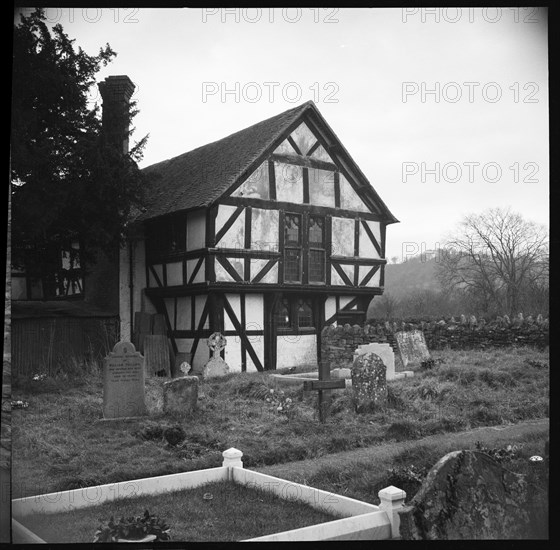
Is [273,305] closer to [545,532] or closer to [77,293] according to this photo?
[77,293]

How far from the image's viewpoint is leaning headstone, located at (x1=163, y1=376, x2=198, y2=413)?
7.47 m

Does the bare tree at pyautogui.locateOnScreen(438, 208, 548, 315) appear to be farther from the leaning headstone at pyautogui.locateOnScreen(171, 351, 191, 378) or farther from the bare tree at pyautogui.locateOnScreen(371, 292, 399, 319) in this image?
the leaning headstone at pyautogui.locateOnScreen(171, 351, 191, 378)

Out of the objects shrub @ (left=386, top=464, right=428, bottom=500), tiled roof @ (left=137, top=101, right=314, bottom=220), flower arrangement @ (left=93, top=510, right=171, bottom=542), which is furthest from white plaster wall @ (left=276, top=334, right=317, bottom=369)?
flower arrangement @ (left=93, top=510, right=171, bottom=542)

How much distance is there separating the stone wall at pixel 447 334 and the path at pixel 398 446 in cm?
110

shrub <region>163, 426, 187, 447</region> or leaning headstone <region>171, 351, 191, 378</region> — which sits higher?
leaning headstone <region>171, 351, 191, 378</region>

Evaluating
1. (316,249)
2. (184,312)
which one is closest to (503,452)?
(316,249)

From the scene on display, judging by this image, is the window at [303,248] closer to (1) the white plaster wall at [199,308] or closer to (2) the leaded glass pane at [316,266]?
(2) the leaded glass pane at [316,266]

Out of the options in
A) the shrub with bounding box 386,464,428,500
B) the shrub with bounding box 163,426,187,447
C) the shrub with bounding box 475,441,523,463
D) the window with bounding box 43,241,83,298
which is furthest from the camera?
the window with bounding box 43,241,83,298

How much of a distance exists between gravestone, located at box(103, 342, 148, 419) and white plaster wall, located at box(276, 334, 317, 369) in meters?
1.69

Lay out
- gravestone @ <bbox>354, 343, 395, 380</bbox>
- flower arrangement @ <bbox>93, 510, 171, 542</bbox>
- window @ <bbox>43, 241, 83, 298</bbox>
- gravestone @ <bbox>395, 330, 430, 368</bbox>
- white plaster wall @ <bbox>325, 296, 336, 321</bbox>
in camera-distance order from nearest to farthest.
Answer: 1. flower arrangement @ <bbox>93, 510, 171, 542</bbox>
2. window @ <bbox>43, 241, 83, 298</bbox>
3. white plaster wall @ <bbox>325, 296, 336, 321</bbox>
4. gravestone @ <bbox>395, 330, 430, 368</bbox>
5. gravestone @ <bbox>354, 343, 395, 380</bbox>

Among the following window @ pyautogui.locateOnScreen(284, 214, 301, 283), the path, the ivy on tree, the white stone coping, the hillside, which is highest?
the ivy on tree

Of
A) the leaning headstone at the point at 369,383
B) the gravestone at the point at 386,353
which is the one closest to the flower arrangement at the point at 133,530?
the leaning headstone at the point at 369,383

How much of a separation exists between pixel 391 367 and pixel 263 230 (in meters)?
3.62

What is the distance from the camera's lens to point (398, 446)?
6793 millimetres
